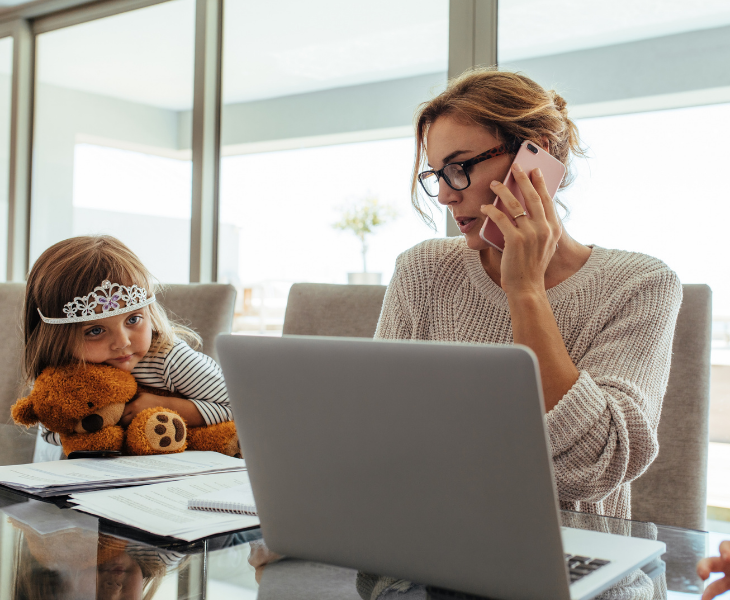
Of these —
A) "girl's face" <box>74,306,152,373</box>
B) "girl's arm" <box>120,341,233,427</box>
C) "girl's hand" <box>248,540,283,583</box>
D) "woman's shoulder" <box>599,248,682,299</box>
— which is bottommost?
"girl's hand" <box>248,540,283,583</box>

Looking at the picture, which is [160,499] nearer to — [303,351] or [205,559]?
[205,559]

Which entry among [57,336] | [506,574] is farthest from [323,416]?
[57,336]

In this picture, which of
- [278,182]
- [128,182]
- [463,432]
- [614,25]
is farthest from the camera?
[128,182]

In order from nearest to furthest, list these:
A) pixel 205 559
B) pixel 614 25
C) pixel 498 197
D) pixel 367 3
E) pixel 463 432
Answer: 1. pixel 463 432
2. pixel 205 559
3. pixel 498 197
4. pixel 614 25
5. pixel 367 3

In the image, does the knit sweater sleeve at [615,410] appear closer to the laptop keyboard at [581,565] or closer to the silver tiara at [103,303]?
the laptop keyboard at [581,565]

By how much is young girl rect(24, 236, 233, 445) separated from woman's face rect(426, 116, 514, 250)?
595 millimetres

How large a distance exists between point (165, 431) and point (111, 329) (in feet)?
0.75

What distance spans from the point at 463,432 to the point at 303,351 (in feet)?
0.46

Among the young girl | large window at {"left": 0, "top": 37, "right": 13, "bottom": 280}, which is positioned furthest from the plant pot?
large window at {"left": 0, "top": 37, "right": 13, "bottom": 280}

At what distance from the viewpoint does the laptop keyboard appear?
0.58m

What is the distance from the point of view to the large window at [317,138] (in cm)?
275

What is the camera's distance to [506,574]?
513mm

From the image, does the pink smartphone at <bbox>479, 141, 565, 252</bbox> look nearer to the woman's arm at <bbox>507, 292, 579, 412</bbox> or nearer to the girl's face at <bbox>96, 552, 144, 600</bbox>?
the woman's arm at <bbox>507, 292, 579, 412</bbox>

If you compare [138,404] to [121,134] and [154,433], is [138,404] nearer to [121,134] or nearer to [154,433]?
[154,433]
